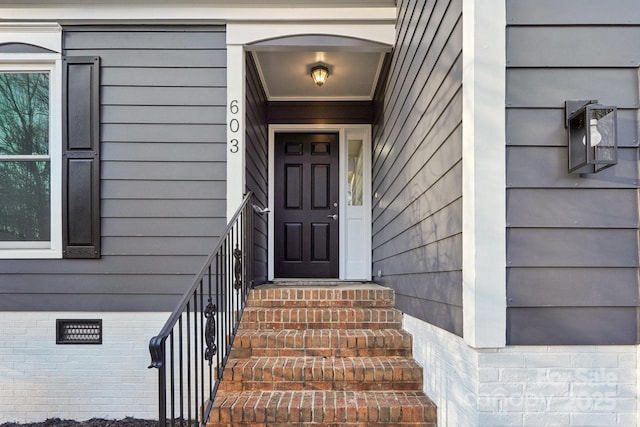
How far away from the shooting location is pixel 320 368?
93.7 inches

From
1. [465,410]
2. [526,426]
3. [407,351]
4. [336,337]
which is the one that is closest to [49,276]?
[336,337]

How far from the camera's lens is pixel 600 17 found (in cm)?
157

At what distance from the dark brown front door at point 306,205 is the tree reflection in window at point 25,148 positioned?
7.27ft

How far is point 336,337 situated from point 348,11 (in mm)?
2483

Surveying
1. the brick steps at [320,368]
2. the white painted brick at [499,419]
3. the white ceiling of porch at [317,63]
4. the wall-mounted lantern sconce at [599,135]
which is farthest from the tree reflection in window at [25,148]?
the wall-mounted lantern sconce at [599,135]

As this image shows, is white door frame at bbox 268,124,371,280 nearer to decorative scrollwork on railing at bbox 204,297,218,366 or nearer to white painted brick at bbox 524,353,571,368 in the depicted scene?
decorative scrollwork on railing at bbox 204,297,218,366

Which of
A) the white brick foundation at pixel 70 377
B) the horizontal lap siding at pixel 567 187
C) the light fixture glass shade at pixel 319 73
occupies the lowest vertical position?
the white brick foundation at pixel 70 377

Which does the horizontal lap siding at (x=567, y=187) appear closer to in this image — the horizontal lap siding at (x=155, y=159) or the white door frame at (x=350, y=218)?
the horizontal lap siding at (x=155, y=159)

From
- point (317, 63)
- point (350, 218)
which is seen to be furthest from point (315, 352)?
point (317, 63)

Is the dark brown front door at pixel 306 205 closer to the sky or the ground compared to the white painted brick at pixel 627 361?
closer to the sky

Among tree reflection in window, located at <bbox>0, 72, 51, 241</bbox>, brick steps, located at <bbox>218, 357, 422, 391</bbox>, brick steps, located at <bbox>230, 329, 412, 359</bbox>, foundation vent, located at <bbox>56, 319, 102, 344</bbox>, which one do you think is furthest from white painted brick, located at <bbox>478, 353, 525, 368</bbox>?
tree reflection in window, located at <bbox>0, 72, 51, 241</bbox>

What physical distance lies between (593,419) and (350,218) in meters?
3.23

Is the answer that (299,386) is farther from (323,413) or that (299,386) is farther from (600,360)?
(600,360)

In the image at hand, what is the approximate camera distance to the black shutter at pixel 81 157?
3098 mm
